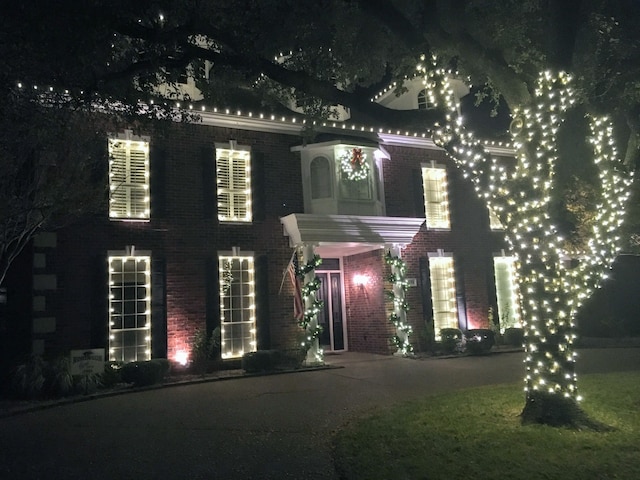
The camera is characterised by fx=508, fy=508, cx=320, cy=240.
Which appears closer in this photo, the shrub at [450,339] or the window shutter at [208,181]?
the window shutter at [208,181]

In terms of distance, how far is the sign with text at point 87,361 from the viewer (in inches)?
389

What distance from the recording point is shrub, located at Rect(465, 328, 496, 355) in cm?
1419

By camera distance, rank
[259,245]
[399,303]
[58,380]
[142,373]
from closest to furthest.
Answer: [58,380] → [142,373] → [259,245] → [399,303]

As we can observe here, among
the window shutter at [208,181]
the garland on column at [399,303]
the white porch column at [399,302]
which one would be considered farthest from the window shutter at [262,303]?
the white porch column at [399,302]

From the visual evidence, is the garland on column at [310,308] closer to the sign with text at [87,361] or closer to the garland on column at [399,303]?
the garland on column at [399,303]

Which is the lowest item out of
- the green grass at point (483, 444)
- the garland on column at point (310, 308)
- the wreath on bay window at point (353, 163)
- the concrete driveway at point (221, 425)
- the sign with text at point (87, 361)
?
the green grass at point (483, 444)

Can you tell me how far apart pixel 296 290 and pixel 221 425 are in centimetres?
639

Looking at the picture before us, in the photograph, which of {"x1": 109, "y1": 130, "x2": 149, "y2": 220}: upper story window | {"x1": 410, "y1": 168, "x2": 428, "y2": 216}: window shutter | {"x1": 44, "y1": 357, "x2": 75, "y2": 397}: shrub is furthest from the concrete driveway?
{"x1": 410, "y1": 168, "x2": 428, "y2": 216}: window shutter

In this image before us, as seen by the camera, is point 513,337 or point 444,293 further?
point 444,293

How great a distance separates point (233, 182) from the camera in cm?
1323

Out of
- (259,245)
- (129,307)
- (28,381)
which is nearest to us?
(28,381)

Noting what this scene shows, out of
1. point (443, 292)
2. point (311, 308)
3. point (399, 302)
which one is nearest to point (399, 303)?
point (399, 302)

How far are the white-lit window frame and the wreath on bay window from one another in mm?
3472

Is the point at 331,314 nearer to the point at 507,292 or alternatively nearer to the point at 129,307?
the point at 507,292
